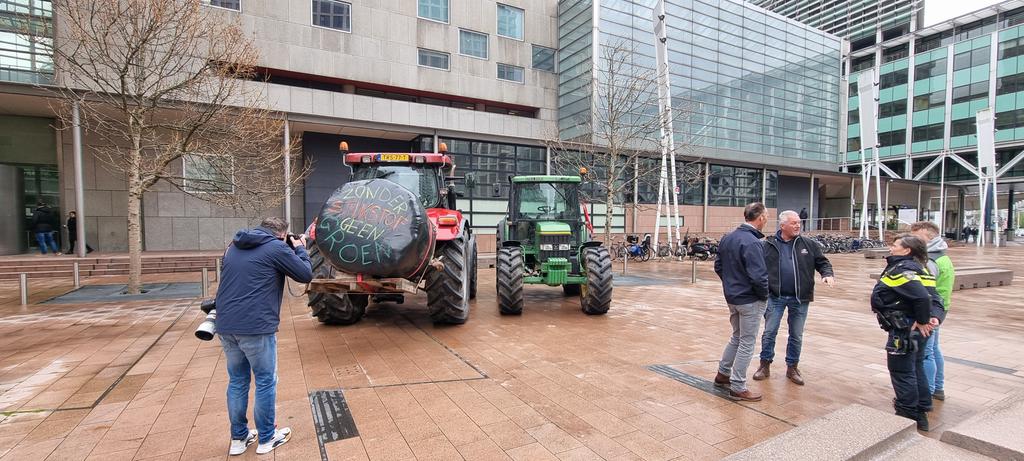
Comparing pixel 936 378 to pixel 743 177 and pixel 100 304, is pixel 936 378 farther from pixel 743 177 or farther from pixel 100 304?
pixel 743 177

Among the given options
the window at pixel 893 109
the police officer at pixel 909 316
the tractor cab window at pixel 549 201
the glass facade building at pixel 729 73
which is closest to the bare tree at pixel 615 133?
the glass facade building at pixel 729 73

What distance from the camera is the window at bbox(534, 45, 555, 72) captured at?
2398cm

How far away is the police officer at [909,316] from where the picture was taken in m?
3.61

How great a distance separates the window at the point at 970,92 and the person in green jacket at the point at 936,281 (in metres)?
53.1

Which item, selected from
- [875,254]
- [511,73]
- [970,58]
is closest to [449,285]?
[511,73]

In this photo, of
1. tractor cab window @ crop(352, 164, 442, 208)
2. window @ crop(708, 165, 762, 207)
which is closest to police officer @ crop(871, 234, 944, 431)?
tractor cab window @ crop(352, 164, 442, 208)

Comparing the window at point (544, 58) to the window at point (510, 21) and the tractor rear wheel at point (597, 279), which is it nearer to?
the window at point (510, 21)

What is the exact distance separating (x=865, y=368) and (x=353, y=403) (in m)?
5.72

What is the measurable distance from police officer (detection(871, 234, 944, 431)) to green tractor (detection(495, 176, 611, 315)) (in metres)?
4.15

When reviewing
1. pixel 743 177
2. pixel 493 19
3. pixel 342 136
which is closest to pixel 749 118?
pixel 743 177

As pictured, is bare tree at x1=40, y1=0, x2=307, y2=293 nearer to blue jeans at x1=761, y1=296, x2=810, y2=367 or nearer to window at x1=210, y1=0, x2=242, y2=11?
window at x1=210, y1=0, x2=242, y2=11

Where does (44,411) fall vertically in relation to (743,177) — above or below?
below

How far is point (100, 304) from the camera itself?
9055mm

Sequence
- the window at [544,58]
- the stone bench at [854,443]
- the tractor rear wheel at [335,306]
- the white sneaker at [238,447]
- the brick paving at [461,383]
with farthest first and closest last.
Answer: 1. the window at [544,58]
2. the tractor rear wheel at [335,306]
3. the brick paving at [461,383]
4. the white sneaker at [238,447]
5. the stone bench at [854,443]
